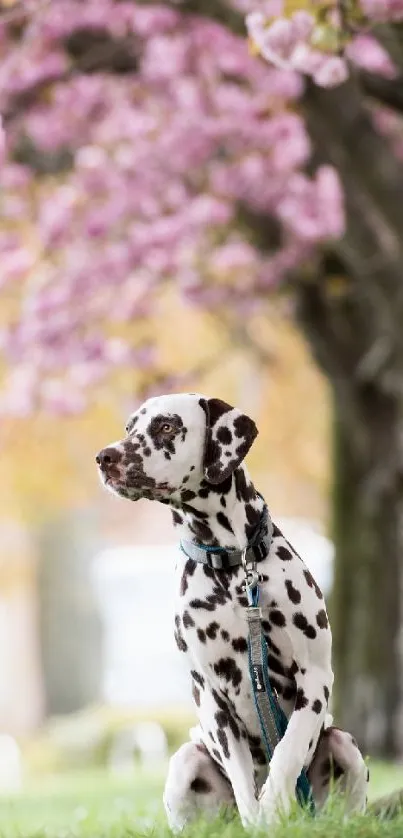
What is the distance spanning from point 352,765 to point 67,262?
8213 millimetres

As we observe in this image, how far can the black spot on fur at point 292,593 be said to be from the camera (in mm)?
3988

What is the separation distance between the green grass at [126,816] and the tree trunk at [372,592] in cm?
89

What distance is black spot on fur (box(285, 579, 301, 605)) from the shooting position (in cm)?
399

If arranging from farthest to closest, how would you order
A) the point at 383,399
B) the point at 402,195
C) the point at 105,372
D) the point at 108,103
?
the point at 105,372
the point at 383,399
the point at 108,103
the point at 402,195

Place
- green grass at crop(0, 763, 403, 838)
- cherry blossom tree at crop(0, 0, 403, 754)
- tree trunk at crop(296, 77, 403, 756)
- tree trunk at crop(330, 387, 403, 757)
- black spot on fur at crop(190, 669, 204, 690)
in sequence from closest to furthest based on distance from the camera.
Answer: green grass at crop(0, 763, 403, 838) → black spot on fur at crop(190, 669, 204, 690) → cherry blossom tree at crop(0, 0, 403, 754) → tree trunk at crop(296, 77, 403, 756) → tree trunk at crop(330, 387, 403, 757)

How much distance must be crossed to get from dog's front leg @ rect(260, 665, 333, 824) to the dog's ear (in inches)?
26.5

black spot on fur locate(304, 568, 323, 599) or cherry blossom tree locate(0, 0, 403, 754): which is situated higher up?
cherry blossom tree locate(0, 0, 403, 754)

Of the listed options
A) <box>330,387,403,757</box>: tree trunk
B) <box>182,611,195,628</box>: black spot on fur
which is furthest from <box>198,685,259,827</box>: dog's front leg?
<box>330,387,403,757</box>: tree trunk

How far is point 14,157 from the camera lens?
9914 millimetres

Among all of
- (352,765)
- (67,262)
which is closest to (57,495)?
(67,262)

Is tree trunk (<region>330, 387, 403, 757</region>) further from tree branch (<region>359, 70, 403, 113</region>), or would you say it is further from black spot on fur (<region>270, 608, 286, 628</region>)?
black spot on fur (<region>270, 608, 286, 628</region>)

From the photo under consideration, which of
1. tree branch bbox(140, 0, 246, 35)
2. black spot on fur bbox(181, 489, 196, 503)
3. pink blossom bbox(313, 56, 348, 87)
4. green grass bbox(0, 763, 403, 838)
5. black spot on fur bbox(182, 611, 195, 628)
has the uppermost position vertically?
tree branch bbox(140, 0, 246, 35)

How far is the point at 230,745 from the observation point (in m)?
4.07

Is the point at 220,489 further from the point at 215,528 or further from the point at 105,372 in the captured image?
the point at 105,372
